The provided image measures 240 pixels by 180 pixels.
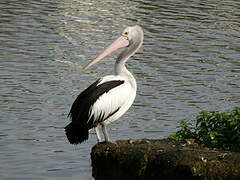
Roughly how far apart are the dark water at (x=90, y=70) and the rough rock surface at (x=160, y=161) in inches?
59.9

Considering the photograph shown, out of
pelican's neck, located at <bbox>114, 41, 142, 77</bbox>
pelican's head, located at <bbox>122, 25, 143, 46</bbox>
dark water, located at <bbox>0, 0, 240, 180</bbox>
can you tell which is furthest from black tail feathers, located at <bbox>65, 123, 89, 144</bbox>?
pelican's head, located at <bbox>122, 25, 143, 46</bbox>

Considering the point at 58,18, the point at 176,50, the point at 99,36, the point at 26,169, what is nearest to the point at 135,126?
A: the point at 26,169

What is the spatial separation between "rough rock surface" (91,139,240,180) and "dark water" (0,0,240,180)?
4.99ft

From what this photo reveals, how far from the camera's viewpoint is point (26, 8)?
22.3 m

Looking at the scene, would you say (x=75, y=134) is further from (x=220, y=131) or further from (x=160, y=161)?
(x=220, y=131)

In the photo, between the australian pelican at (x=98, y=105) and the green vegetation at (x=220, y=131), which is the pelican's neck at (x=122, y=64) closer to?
the australian pelican at (x=98, y=105)

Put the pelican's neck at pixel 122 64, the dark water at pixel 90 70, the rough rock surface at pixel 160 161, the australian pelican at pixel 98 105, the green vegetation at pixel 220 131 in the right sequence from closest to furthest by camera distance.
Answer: the rough rock surface at pixel 160 161 → the australian pelican at pixel 98 105 → the green vegetation at pixel 220 131 → the pelican's neck at pixel 122 64 → the dark water at pixel 90 70

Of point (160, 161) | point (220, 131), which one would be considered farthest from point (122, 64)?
point (160, 161)

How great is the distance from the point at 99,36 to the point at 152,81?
16.8 feet

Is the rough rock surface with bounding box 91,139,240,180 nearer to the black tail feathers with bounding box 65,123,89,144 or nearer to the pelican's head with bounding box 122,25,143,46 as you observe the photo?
the black tail feathers with bounding box 65,123,89,144

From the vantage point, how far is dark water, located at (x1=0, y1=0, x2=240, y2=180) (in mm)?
10641

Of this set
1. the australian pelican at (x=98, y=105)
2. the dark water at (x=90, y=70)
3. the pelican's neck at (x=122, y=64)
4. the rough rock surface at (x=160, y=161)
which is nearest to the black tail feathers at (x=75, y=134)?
the australian pelican at (x=98, y=105)

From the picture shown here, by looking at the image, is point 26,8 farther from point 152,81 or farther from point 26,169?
point 26,169

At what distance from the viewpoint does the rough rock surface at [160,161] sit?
713 centimetres
